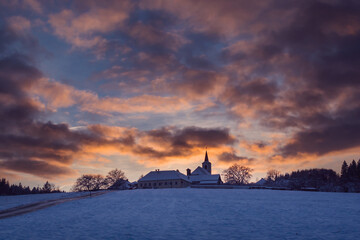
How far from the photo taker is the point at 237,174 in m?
153

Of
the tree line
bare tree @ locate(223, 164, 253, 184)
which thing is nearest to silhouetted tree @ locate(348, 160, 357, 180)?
bare tree @ locate(223, 164, 253, 184)

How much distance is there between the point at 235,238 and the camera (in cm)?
1585

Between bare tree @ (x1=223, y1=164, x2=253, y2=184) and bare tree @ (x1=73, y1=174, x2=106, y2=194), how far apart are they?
234 ft

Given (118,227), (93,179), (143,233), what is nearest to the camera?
(143,233)

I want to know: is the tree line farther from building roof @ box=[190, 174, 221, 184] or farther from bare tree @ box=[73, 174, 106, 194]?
building roof @ box=[190, 174, 221, 184]

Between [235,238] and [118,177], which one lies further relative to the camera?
[118,177]

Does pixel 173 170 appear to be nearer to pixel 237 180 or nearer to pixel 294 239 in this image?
pixel 237 180

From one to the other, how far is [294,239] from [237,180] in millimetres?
140880

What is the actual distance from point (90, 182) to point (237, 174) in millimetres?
83876

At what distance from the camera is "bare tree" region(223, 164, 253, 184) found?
152 meters

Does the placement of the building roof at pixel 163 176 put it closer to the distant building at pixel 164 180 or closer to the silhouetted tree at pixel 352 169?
the distant building at pixel 164 180

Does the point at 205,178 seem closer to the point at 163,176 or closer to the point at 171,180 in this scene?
the point at 171,180

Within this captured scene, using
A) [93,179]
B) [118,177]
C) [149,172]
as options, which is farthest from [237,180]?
[93,179]

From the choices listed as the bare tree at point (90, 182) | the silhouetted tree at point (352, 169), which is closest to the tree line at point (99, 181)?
the bare tree at point (90, 182)
